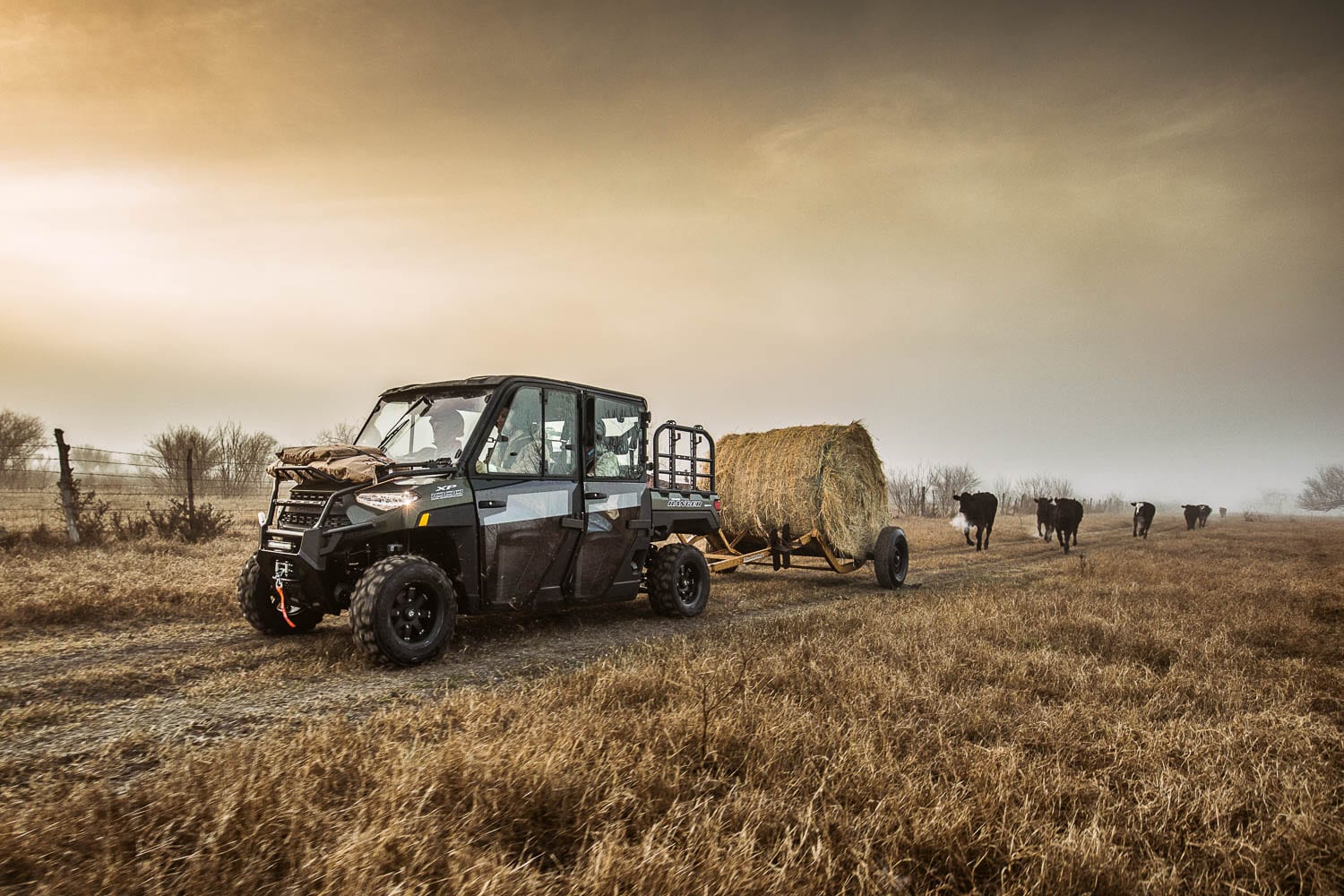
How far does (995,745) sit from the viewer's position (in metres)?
3.74

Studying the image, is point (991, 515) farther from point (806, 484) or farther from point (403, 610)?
point (403, 610)

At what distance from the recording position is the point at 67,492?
1236 centimetres

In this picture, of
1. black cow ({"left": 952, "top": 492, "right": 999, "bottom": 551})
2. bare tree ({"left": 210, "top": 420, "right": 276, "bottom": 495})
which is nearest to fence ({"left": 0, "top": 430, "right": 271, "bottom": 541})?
bare tree ({"left": 210, "top": 420, "right": 276, "bottom": 495})

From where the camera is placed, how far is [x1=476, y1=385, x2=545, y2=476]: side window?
6461 mm

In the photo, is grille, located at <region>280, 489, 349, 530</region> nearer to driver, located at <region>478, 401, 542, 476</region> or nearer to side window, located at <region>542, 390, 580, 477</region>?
driver, located at <region>478, 401, 542, 476</region>

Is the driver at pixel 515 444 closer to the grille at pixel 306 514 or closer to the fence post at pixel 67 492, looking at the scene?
the grille at pixel 306 514

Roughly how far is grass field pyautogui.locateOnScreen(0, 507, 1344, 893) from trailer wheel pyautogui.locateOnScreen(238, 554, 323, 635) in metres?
0.20

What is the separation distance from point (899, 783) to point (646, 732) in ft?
4.03

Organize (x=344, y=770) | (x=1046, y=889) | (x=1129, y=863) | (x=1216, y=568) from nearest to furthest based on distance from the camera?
1. (x=1046, y=889)
2. (x=1129, y=863)
3. (x=344, y=770)
4. (x=1216, y=568)

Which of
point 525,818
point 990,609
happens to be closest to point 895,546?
point 990,609

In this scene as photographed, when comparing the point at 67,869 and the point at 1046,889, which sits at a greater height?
the point at 67,869

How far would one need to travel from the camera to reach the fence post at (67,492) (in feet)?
40.3

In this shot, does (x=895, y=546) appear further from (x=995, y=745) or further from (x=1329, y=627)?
(x=995, y=745)

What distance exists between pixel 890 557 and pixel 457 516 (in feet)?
26.1
